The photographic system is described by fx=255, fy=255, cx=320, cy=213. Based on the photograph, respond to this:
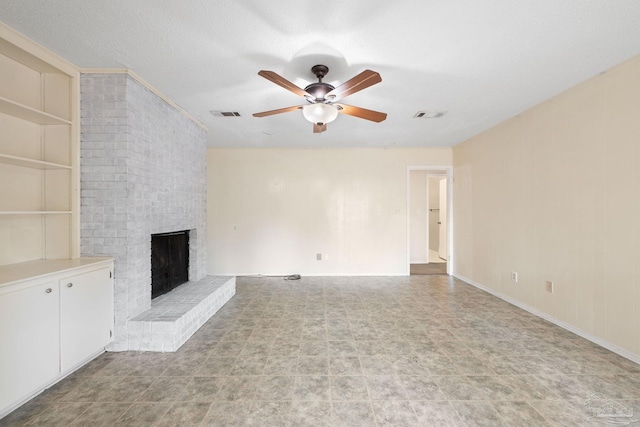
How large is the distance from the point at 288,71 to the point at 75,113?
77.4 inches

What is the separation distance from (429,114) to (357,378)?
318 cm

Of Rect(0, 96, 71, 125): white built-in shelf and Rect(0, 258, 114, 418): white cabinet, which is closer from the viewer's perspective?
Rect(0, 258, 114, 418): white cabinet

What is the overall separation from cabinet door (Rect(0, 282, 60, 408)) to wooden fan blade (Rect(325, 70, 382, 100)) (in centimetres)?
251

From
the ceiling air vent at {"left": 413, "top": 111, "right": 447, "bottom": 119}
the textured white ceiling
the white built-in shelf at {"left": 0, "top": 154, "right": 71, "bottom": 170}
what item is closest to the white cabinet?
the white built-in shelf at {"left": 0, "top": 154, "right": 71, "bottom": 170}

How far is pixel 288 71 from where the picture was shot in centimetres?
232

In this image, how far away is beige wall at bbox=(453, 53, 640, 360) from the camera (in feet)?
7.20

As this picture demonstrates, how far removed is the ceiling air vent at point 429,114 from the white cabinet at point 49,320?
3808 millimetres

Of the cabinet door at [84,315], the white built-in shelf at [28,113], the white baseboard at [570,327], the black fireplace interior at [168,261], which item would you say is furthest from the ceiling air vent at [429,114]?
the cabinet door at [84,315]

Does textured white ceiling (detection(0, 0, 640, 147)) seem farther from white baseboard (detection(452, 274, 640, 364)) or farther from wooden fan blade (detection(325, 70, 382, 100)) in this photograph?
white baseboard (detection(452, 274, 640, 364))

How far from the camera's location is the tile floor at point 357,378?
159 cm

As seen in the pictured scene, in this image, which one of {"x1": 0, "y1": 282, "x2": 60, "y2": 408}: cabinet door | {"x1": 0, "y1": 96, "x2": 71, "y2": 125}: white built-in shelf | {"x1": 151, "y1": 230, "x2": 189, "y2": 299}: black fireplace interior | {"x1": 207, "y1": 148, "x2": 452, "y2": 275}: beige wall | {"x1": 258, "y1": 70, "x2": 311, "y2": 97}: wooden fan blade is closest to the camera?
{"x1": 0, "y1": 282, "x2": 60, "y2": 408}: cabinet door

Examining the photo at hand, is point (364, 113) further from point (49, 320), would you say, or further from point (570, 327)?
point (570, 327)

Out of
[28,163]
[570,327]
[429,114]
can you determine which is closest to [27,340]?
[28,163]

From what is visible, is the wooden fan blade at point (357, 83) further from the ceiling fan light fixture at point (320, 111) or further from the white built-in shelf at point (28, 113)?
the white built-in shelf at point (28, 113)
